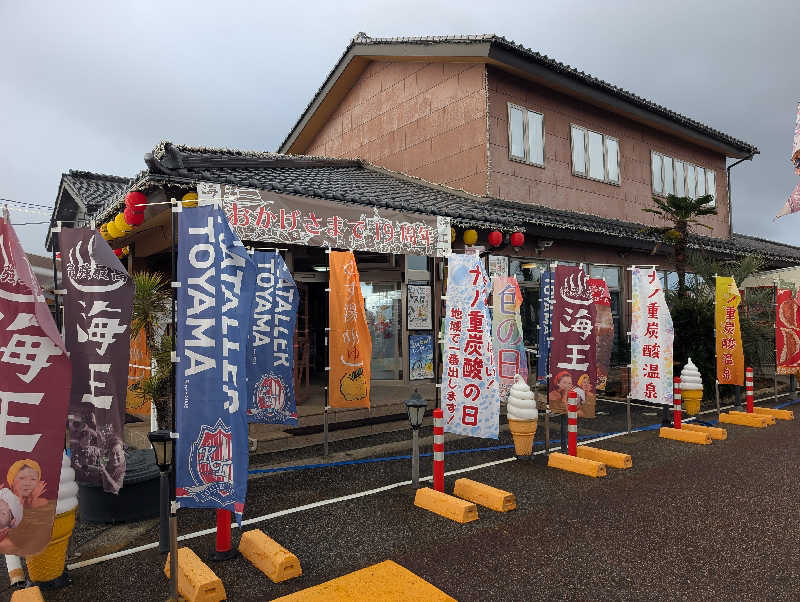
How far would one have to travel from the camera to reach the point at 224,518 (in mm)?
4637

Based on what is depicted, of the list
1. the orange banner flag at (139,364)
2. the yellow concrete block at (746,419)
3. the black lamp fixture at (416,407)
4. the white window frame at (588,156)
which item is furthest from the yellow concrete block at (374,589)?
the white window frame at (588,156)

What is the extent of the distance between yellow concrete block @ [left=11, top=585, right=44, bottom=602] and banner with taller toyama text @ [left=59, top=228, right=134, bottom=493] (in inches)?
32.5

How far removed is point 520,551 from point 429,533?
2.99ft

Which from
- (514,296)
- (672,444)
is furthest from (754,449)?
(514,296)

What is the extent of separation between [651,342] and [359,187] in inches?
279

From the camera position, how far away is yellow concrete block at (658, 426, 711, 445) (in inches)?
338

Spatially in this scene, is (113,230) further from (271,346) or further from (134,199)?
(271,346)

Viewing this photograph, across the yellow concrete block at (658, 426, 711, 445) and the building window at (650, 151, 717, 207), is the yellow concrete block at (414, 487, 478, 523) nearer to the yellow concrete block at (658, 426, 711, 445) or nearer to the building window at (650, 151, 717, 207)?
the yellow concrete block at (658, 426, 711, 445)

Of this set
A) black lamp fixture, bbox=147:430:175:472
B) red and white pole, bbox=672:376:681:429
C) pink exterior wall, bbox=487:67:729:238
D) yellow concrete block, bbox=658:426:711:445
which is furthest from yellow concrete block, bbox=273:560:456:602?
pink exterior wall, bbox=487:67:729:238

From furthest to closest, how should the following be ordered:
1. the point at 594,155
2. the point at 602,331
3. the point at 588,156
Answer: the point at 594,155 → the point at 588,156 → the point at 602,331

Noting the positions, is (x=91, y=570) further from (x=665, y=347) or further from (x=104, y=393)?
(x=665, y=347)

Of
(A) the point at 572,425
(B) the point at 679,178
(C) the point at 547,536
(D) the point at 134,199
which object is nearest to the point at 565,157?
(B) the point at 679,178

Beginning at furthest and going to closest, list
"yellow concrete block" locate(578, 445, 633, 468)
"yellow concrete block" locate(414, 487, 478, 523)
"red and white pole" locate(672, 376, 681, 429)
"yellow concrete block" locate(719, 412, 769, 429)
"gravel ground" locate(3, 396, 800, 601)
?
"yellow concrete block" locate(719, 412, 769, 429)
"red and white pole" locate(672, 376, 681, 429)
"yellow concrete block" locate(578, 445, 633, 468)
"yellow concrete block" locate(414, 487, 478, 523)
"gravel ground" locate(3, 396, 800, 601)

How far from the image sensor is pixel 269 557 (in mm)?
4379
